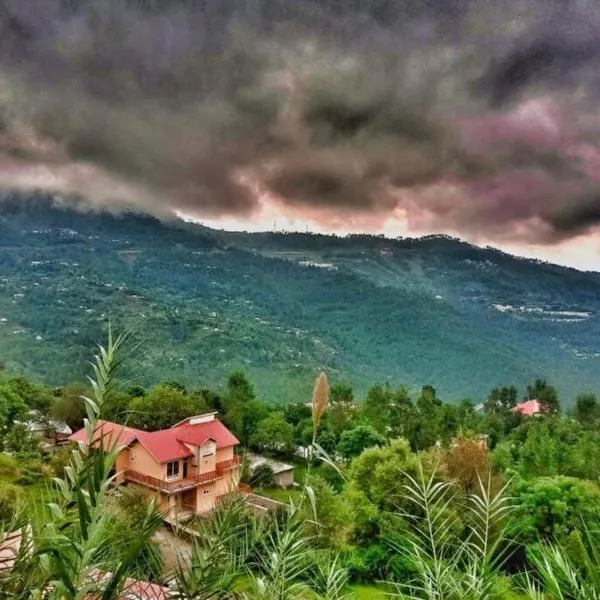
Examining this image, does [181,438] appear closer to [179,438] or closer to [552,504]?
[179,438]

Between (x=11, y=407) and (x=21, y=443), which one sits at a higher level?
(x=11, y=407)

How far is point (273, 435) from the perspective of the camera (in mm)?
18781

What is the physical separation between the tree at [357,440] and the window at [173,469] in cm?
607

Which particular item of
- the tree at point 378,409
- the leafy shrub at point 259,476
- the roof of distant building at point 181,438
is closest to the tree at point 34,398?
the roof of distant building at point 181,438

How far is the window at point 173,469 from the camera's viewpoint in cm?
1335

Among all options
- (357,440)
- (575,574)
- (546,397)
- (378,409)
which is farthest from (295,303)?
(575,574)

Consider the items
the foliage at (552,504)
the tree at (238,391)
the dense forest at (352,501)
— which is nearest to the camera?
the dense forest at (352,501)

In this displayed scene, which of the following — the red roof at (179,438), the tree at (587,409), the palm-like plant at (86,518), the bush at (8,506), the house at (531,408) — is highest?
the palm-like plant at (86,518)

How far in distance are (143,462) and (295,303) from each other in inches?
2551

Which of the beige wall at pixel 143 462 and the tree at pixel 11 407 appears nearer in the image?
the beige wall at pixel 143 462

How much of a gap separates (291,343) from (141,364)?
175 feet

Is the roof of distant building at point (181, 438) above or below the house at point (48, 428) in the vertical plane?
above

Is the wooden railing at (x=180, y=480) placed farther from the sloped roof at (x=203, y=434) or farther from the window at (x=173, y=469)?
the sloped roof at (x=203, y=434)

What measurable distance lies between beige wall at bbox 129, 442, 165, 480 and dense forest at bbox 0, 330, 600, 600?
1.19 meters
